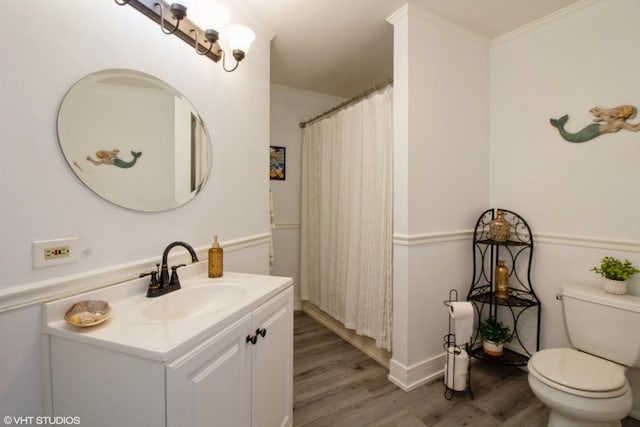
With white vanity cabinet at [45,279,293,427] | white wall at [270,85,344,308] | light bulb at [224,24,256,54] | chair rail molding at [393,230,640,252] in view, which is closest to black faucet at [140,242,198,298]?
white vanity cabinet at [45,279,293,427]

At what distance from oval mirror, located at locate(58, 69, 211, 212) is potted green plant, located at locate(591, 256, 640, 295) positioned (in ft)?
7.68

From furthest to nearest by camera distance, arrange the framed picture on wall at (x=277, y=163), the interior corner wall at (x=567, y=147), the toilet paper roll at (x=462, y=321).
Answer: the framed picture on wall at (x=277, y=163)
the toilet paper roll at (x=462, y=321)
the interior corner wall at (x=567, y=147)

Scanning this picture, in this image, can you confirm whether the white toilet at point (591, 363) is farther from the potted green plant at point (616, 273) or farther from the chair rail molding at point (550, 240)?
the chair rail molding at point (550, 240)

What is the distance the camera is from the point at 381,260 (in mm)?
2104

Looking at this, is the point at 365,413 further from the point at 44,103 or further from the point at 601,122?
the point at 601,122

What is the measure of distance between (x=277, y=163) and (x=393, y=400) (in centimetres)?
242

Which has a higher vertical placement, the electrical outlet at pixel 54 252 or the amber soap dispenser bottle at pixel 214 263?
the electrical outlet at pixel 54 252

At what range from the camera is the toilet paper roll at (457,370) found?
1753mm

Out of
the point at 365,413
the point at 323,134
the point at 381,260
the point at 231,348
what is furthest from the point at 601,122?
the point at 231,348

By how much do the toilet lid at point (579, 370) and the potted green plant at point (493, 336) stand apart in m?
0.52

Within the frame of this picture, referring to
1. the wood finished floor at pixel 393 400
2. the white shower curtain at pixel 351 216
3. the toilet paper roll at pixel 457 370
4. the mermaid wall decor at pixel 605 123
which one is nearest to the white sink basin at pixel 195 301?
the wood finished floor at pixel 393 400

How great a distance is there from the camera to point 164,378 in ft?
2.32

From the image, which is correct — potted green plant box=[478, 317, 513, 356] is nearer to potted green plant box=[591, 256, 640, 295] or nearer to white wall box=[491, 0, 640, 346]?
white wall box=[491, 0, 640, 346]

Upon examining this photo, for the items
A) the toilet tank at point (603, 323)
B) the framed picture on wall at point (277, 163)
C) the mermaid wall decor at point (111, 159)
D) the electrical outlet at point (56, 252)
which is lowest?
the toilet tank at point (603, 323)
